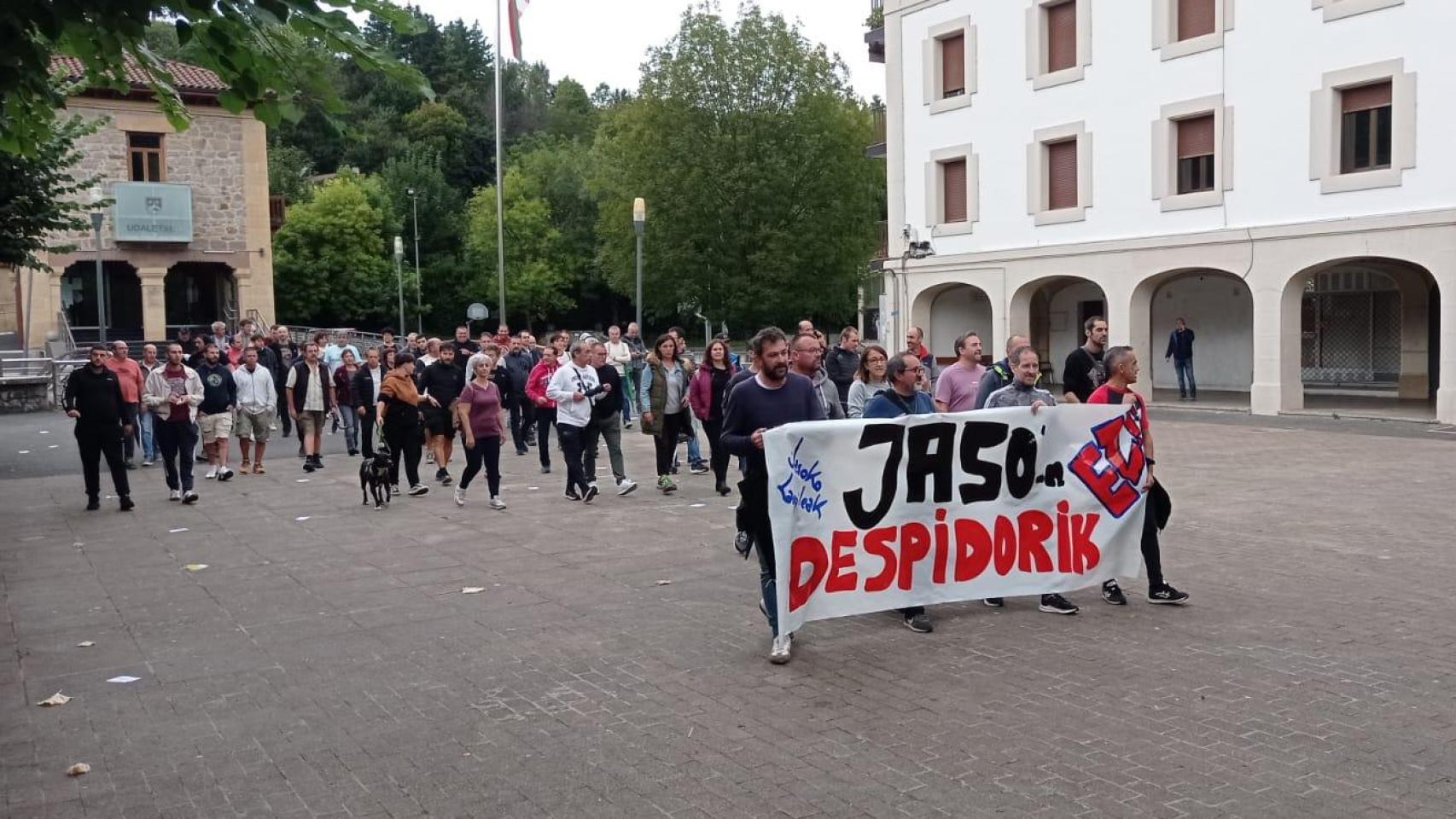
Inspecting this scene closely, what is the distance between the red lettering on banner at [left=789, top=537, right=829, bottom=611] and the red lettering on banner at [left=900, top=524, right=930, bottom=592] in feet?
1.86

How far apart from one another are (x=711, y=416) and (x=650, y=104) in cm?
3626

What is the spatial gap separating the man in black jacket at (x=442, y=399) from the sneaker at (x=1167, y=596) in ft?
31.7

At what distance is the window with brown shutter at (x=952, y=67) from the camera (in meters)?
31.3

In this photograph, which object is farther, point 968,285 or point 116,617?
point 968,285

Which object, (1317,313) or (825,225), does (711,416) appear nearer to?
(1317,313)

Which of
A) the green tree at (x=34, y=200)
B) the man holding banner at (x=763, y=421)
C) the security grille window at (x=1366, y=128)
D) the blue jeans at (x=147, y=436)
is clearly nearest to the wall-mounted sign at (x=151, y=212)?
the green tree at (x=34, y=200)

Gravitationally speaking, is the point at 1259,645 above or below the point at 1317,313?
below

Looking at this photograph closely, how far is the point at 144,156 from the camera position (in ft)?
131

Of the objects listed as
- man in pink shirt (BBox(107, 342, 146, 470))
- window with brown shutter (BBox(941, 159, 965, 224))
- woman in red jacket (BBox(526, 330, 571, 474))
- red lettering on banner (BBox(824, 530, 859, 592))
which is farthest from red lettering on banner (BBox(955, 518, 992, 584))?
window with brown shutter (BBox(941, 159, 965, 224))

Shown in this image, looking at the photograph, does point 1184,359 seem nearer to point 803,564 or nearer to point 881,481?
point 881,481

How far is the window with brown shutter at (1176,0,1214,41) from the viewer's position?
25.9 m

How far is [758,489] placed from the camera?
7344mm

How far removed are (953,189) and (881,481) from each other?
84.1ft

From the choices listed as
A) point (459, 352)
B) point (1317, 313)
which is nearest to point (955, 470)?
point (459, 352)
